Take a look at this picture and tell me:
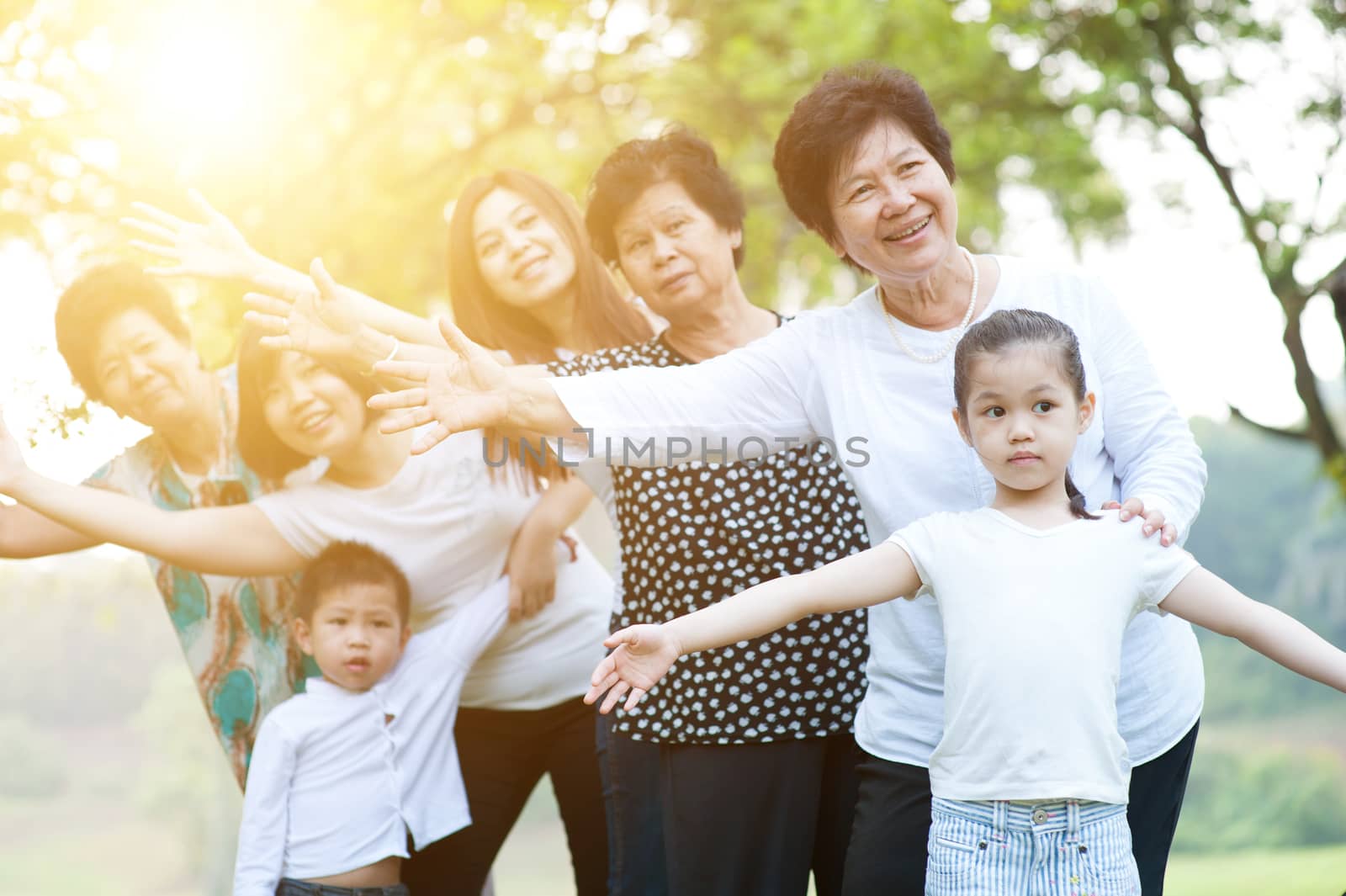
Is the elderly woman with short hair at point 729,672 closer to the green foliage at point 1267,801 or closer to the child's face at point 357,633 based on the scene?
the child's face at point 357,633

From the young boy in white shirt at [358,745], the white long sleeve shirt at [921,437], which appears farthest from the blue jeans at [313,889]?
the white long sleeve shirt at [921,437]

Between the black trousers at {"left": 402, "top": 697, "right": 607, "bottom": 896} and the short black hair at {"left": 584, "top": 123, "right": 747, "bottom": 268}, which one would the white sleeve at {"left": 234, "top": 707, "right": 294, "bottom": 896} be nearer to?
the black trousers at {"left": 402, "top": 697, "right": 607, "bottom": 896}

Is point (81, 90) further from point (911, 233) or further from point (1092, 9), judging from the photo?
point (1092, 9)

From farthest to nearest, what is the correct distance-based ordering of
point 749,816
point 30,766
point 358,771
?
point 30,766 → point 358,771 → point 749,816

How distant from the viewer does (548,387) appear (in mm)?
2146

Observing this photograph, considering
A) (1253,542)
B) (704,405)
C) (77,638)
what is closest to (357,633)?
(704,405)

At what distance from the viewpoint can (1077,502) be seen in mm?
1949

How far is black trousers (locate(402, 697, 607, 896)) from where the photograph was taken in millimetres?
3047

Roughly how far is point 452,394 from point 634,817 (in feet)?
3.65

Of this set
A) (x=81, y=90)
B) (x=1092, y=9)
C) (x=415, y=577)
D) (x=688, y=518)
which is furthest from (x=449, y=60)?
(x=688, y=518)

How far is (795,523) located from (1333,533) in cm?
1970

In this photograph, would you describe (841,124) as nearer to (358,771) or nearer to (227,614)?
(358,771)

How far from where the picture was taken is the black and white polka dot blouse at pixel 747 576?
2443 millimetres

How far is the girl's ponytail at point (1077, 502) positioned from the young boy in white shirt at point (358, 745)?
1.57 meters
